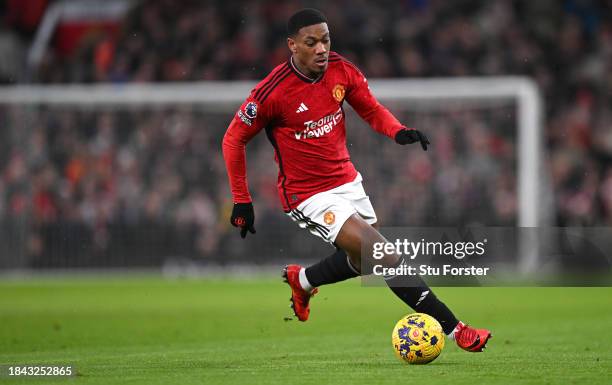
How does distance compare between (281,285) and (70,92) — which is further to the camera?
(70,92)

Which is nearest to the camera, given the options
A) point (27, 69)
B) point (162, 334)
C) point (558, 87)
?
point (162, 334)

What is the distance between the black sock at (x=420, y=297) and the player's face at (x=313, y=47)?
1599 mm

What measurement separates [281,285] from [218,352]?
875cm

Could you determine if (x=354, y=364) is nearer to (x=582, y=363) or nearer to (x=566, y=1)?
(x=582, y=363)

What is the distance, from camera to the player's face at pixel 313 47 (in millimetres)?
8281

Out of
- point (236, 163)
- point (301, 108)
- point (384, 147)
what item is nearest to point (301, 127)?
point (301, 108)

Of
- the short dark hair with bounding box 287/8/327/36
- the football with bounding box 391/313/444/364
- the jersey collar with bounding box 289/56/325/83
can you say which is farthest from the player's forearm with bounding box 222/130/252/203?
the football with bounding box 391/313/444/364

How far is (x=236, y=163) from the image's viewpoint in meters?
8.39

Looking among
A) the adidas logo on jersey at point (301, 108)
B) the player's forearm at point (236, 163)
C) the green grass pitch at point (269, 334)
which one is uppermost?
the adidas logo on jersey at point (301, 108)

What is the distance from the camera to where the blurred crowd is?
1856 cm

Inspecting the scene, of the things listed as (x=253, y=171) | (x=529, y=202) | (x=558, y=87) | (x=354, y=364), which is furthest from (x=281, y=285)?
(x=354, y=364)

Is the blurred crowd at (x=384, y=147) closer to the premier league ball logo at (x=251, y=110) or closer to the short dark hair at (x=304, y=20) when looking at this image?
the short dark hair at (x=304, y=20)

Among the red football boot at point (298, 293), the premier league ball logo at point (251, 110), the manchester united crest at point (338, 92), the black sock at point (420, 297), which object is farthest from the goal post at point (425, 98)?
the premier league ball logo at point (251, 110)

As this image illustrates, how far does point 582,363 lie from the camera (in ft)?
25.6
